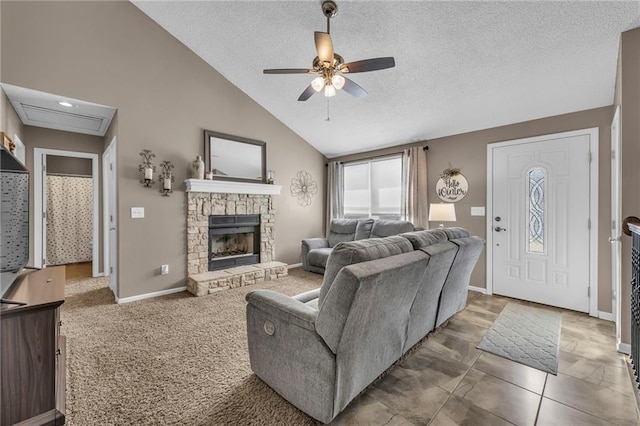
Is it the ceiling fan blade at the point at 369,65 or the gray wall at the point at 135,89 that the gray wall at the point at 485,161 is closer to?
the ceiling fan blade at the point at 369,65

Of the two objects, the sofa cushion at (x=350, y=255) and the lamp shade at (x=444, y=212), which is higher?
the lamp shade at (x=444, y=212)

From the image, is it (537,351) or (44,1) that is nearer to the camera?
(537,351)

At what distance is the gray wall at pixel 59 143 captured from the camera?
157 inches

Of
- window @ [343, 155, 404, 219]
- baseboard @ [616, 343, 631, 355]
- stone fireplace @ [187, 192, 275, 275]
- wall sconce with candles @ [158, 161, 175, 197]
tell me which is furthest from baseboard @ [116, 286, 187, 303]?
baseboard @ [616, 343, 631, 355]

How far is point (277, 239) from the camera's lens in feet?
16.8

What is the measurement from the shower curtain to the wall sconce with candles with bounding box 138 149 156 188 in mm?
3293

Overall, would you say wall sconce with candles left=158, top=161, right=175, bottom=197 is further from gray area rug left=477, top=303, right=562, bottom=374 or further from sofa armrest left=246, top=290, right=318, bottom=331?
gray area rug left=477, top=303, right=562, bottom=374

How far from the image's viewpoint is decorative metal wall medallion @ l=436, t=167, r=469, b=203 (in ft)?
13.5

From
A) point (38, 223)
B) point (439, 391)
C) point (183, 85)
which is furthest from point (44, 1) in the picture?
point (439, 391)

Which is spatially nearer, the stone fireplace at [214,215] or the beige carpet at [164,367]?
the beige carpet at [164,367]

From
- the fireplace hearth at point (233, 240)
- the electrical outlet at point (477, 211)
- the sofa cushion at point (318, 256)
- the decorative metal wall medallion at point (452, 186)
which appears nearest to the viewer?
the electrical outlet at point (477, 211)

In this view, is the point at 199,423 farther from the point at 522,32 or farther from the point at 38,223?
the point at 38,223

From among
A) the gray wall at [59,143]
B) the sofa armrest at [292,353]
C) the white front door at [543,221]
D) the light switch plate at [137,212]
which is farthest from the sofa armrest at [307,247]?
the gray wall at [59,143]

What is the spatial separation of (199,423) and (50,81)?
3.70 metres
